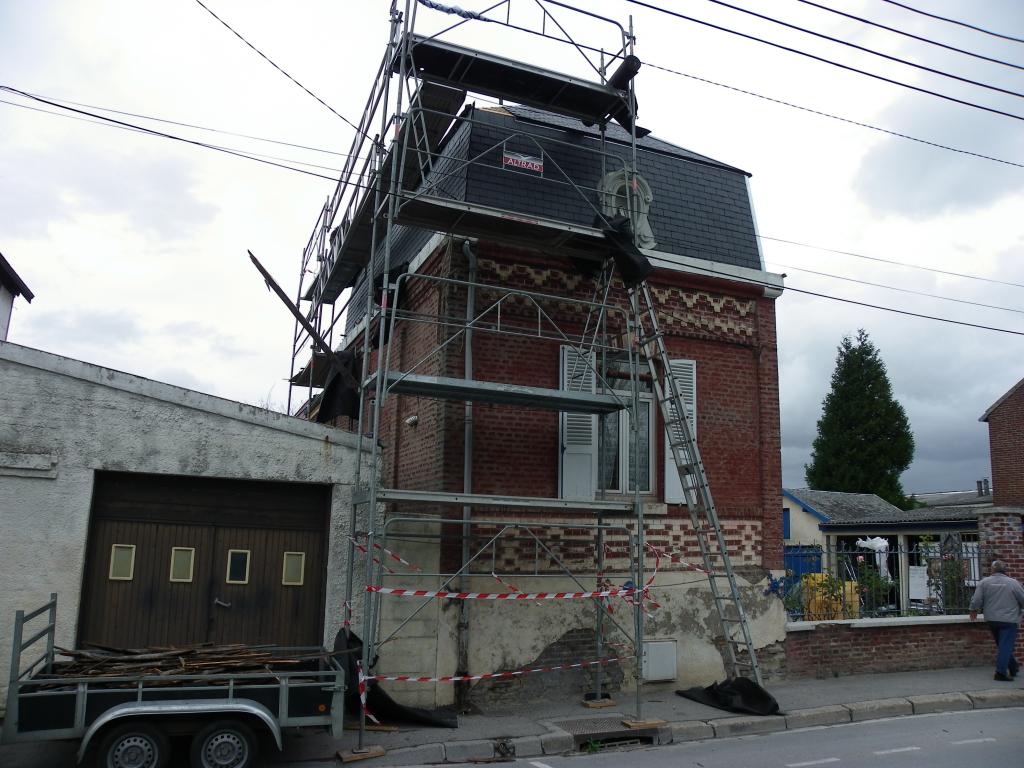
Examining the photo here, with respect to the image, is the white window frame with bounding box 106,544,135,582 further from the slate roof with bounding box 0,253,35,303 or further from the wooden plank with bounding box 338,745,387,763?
the slate roof with bounding box 0,253,35,303

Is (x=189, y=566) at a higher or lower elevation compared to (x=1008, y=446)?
lower

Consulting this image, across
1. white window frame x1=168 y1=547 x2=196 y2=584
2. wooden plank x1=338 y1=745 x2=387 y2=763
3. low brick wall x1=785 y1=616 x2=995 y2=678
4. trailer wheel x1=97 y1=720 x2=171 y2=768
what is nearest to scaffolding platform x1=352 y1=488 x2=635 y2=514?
white window frame x1=168 y1=547 x2=196 y2=584

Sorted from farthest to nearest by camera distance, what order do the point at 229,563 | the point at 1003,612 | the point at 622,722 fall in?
1. the point at 1003,612
2. the point at 229,563
3. the point at 622,722

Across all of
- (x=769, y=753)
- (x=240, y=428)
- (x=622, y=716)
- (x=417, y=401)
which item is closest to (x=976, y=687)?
(x=769, y=753)

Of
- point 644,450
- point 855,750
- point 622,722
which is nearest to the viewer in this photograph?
point 855,750

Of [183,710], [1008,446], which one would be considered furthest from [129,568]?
[1008,446]

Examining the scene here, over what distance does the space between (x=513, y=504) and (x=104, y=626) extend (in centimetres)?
454

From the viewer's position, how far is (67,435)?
8742 millimetres

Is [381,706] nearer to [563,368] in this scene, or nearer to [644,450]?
[563,368]

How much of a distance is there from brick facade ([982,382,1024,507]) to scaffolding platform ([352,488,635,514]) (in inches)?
1147

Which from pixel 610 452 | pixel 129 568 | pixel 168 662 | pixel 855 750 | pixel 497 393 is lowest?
pixel 855 750

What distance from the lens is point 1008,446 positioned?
33344 mm

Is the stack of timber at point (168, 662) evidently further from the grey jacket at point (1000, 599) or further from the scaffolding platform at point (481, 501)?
the grey jacket at point (1000, 599)

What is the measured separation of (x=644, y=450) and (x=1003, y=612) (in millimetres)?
5708
